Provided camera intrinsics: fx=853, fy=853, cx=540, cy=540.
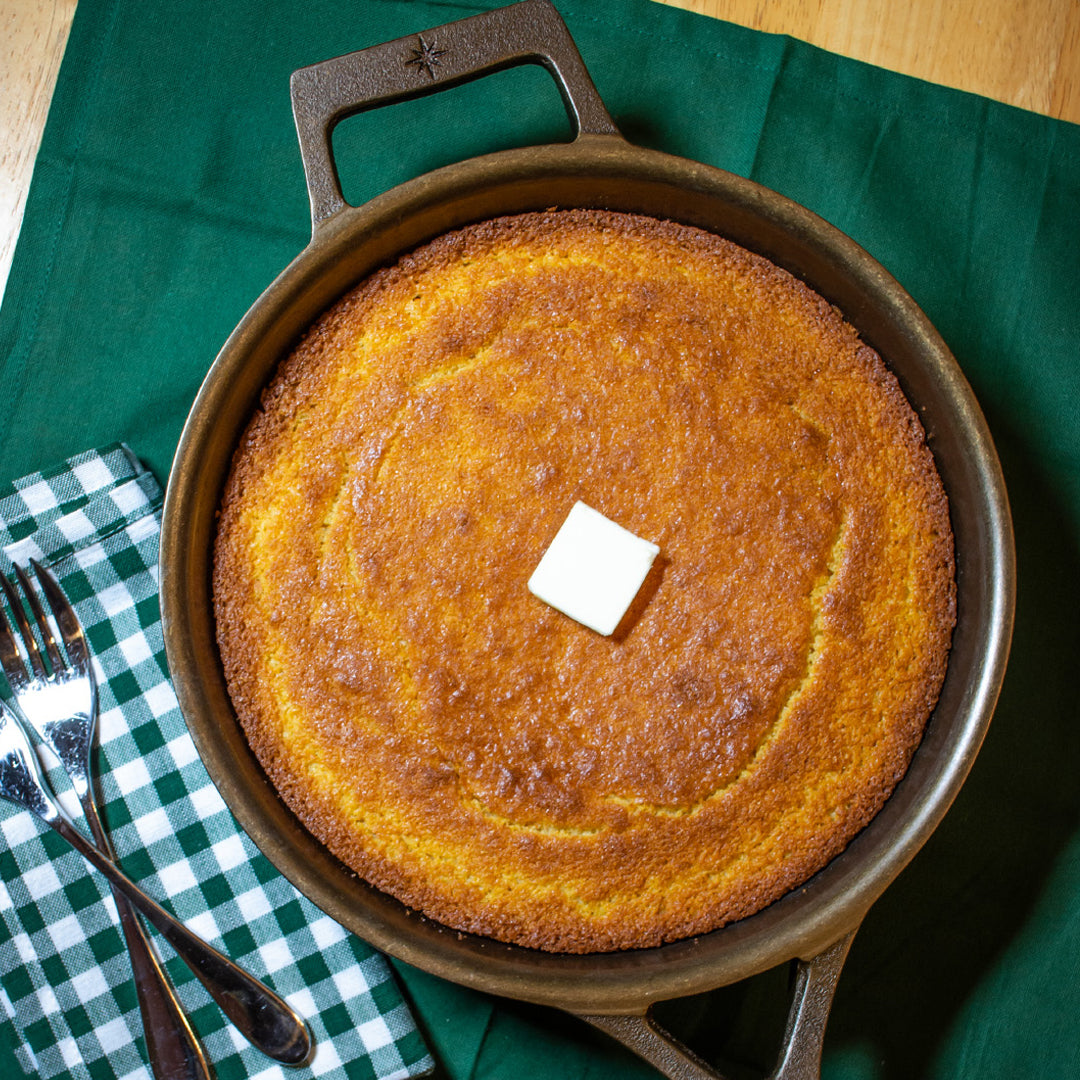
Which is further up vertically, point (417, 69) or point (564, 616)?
point (417, 69)

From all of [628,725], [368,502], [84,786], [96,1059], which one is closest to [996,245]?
[628,725]

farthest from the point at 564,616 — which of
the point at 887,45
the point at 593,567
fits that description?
the point at 887,45

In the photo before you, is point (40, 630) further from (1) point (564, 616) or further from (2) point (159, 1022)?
(1) point (564, 616)

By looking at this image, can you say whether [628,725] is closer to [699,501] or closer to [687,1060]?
[699,501]

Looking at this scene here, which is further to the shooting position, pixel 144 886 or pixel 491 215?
pixel 144 886

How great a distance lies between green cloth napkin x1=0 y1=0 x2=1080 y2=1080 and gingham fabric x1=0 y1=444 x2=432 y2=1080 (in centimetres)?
15

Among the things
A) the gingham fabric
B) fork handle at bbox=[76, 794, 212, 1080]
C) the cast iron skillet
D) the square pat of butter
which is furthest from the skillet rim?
the square pat of butter

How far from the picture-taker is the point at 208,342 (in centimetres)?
186

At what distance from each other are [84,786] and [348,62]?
1467 millimetres

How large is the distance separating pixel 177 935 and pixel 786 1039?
3.81ft

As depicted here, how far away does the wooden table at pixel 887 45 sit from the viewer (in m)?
1.91

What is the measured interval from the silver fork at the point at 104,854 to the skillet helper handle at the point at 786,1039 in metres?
0.70

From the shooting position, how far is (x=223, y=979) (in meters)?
1.70

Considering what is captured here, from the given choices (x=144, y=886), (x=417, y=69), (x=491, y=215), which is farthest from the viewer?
(x=144, y=886)
